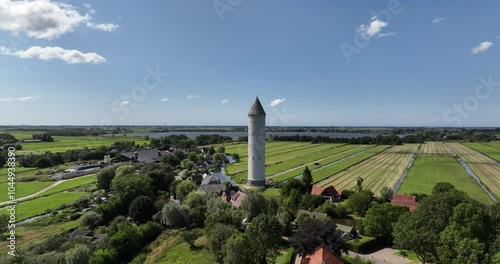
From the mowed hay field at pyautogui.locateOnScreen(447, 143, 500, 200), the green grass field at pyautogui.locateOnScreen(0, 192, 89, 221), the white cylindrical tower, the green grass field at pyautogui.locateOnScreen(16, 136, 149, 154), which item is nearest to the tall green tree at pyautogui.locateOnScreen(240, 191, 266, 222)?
the white cylindrical tower

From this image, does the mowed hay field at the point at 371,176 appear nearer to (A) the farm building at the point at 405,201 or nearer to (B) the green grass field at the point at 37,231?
(A) the farm building at the point at 405,201

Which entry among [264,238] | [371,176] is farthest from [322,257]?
[371,176]

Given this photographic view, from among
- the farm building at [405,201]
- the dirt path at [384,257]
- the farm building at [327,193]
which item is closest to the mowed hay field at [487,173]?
the farm building at [405,201]

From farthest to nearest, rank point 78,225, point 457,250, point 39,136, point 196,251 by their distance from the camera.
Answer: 1. point 39,136
2. point 78,225
3. point 196,251
4. point 457,250

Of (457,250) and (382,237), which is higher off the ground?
(457,250)

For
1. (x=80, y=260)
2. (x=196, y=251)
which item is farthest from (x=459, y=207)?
(x=80, y=260)

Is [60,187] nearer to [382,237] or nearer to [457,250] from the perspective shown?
[382,237]

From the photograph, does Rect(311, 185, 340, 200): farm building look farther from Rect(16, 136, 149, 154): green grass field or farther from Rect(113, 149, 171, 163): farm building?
Rect(16, 136, 149, 154): green grass field
